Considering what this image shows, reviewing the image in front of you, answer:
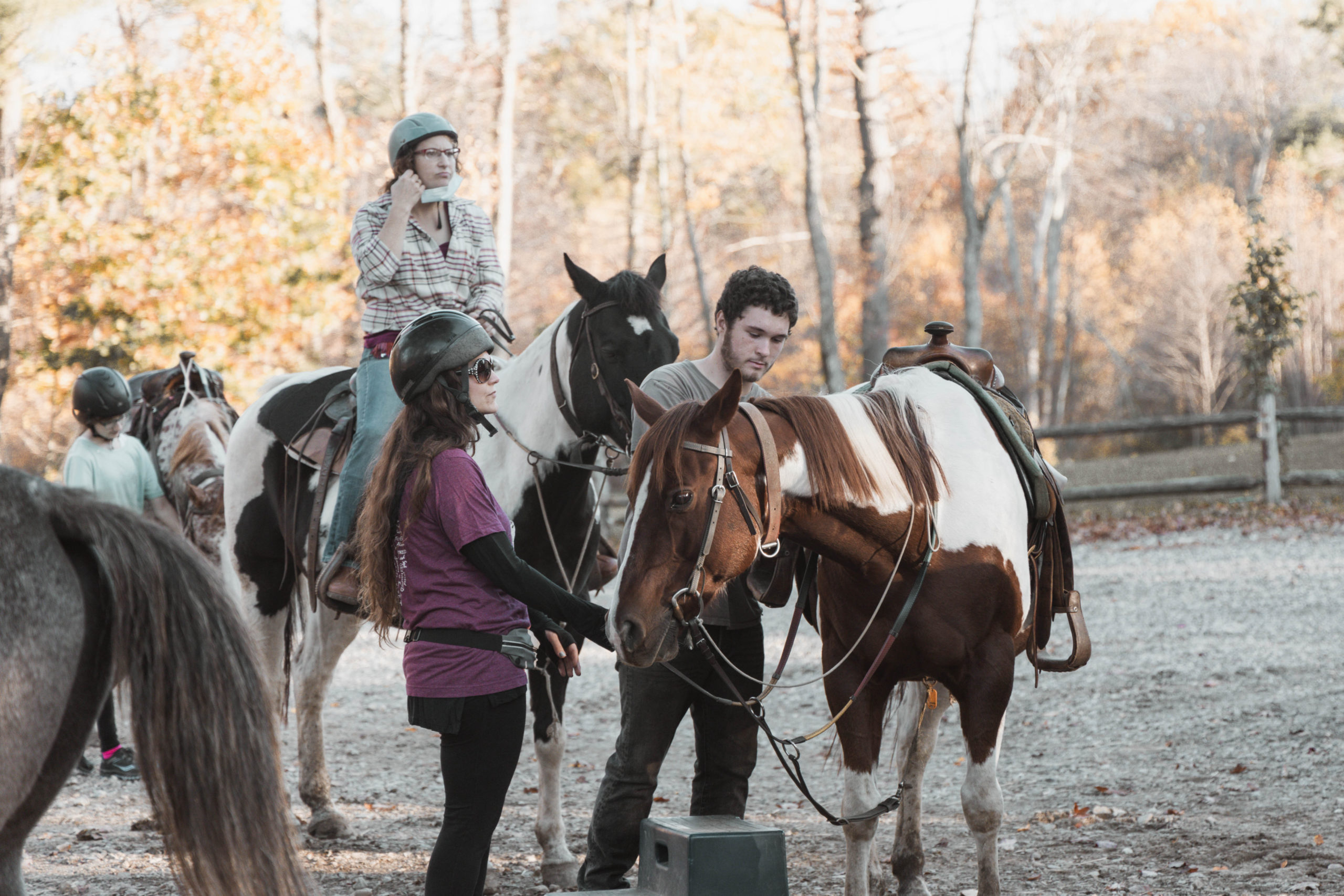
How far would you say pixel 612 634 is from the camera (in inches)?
99.5

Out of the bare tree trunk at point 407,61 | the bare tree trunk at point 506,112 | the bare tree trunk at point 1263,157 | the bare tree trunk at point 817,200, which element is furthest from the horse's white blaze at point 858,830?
the bare tree trunk at point 1263,157

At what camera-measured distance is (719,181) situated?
26.3 metres

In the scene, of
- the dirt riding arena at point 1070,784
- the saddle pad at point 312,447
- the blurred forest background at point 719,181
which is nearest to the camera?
the dirt riding arena at point 1070,784

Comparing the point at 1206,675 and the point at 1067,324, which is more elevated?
the point at 1067,324

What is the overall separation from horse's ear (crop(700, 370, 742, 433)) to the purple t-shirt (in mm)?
556

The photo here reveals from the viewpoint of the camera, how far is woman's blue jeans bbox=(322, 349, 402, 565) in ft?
13.8

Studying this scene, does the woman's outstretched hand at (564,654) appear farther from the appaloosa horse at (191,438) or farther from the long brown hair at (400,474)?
the appaloosa horse at (191,438)

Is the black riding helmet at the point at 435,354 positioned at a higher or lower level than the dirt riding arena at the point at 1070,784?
higher

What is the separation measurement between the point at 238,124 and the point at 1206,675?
39.3 ft

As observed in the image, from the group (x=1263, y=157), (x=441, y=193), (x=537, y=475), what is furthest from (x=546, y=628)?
(x=1263, y=157)

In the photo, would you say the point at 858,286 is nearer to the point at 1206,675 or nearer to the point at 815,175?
the point at 815,175

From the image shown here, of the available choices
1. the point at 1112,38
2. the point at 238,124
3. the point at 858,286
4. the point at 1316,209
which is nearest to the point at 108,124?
the point at 238,124

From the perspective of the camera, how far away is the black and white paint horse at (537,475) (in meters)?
3.99

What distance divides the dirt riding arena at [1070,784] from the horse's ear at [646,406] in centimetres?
209
